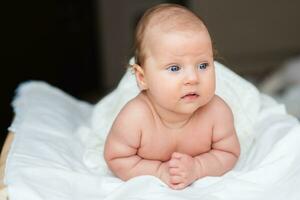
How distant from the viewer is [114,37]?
3.60 meters

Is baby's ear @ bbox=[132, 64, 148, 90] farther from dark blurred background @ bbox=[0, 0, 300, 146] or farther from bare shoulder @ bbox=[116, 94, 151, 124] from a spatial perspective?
dark blurred background @ bbox=[0, 0, 300, 146]

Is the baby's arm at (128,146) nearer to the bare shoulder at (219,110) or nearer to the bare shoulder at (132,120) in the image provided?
the bare shoulder at (132,120)

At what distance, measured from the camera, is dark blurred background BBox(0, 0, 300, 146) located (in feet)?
10.6

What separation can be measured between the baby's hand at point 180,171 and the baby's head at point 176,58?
9 cm

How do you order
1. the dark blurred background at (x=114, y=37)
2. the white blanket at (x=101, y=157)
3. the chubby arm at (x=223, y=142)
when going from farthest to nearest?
1. the dark blurred background at (x=114, y=37)
2. the chubby arm at (x=223, y=142)
3. the white blanket at (x=101, y=157)

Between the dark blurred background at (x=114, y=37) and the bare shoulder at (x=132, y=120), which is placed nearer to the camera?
the bare shoulder at (x=132, y=120)

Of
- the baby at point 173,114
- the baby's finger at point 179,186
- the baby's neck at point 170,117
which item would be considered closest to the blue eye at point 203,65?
the baby at point 173,114

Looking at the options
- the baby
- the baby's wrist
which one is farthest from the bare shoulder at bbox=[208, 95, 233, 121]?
the baby's wrist

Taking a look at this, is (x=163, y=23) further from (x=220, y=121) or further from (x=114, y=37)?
(x=114, y=37)

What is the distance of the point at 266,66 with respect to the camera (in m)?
3.56

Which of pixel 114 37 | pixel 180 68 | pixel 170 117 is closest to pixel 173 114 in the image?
pixel 170 117

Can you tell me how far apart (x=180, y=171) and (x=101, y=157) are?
0.23 meters

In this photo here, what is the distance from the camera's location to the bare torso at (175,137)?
3.31 ft

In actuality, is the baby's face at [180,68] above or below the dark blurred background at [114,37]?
above
